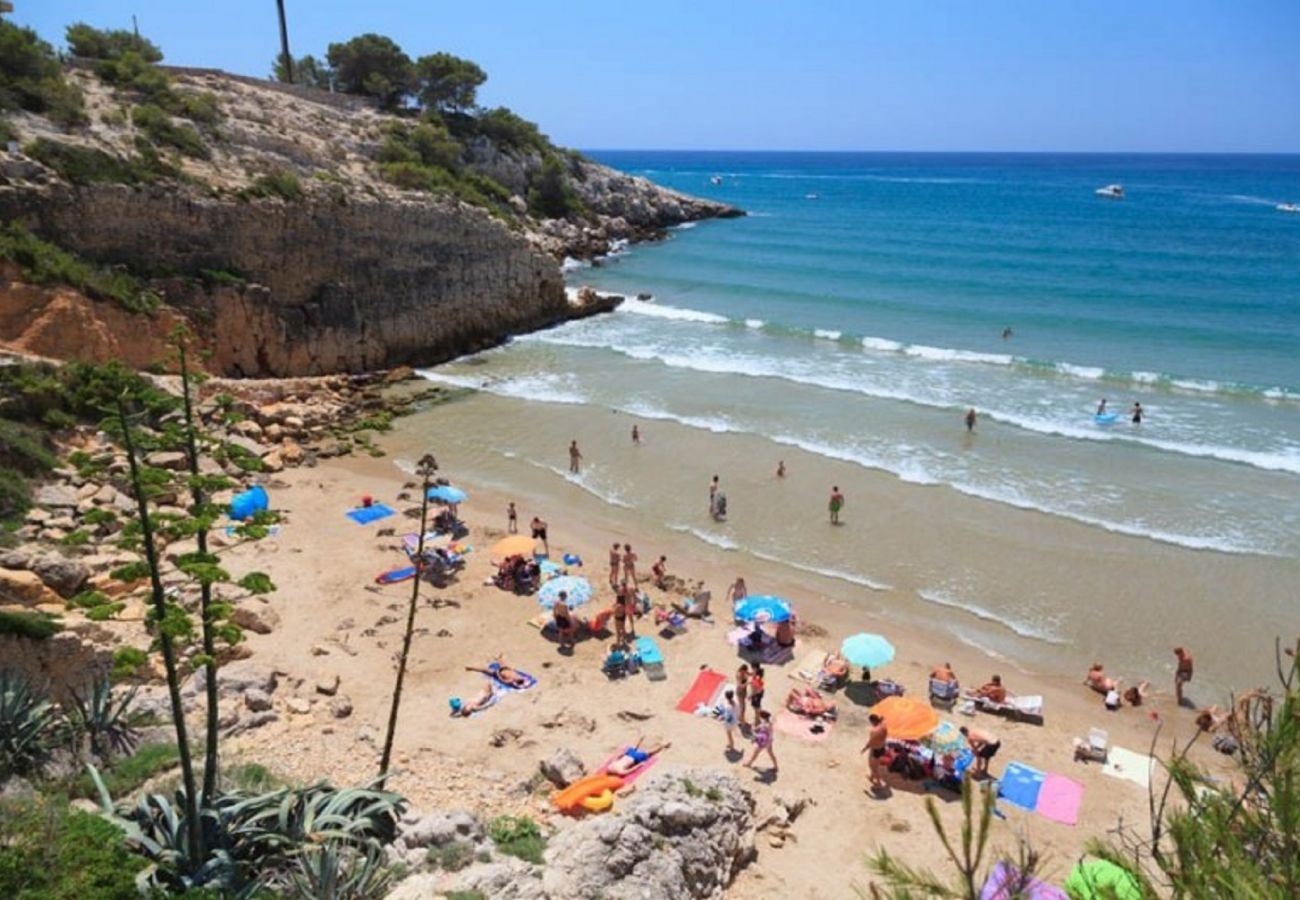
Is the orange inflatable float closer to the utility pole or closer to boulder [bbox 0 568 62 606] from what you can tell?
boulder [bbox 0 568 62 606]

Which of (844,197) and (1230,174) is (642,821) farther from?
(1230,174)

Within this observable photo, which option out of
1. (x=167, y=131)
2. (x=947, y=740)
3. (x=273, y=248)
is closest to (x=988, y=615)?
(x=947, y=740)

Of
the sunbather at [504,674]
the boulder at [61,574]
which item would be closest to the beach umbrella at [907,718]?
the sunbather at [504,674]

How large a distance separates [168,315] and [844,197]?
8891 centimetres

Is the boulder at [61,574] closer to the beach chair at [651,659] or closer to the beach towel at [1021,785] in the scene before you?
the beach chair at [651,659]

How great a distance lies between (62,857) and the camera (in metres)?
7.11

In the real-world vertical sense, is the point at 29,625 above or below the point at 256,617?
above

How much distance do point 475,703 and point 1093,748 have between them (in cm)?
978

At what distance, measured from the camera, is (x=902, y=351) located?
35.4 meters

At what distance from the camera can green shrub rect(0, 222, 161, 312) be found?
71.4 ft

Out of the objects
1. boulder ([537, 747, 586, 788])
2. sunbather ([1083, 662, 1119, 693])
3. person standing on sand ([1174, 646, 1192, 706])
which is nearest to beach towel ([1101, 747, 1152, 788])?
Result: sunbather ([1083, 662, 1119, 693])

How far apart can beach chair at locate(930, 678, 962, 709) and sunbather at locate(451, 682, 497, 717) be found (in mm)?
7445

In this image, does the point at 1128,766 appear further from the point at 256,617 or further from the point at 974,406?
the point at 974,406

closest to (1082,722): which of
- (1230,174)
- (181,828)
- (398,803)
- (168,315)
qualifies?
(398,803)
